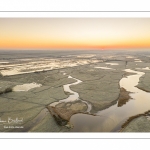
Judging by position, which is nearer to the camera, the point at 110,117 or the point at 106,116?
the point at 110,117

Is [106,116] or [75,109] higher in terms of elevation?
[75,109]

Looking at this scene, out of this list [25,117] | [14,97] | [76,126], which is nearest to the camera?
[76,126]

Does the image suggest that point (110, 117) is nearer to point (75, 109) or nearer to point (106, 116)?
point (106, 116)

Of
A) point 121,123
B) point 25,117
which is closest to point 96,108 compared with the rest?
point 121,123

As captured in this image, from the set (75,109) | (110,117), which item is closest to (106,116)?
(110,117)

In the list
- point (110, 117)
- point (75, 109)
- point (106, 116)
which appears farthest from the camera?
point (75, 109)

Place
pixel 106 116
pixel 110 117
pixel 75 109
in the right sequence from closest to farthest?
pixel 110 117 < pixel 106 116 < pixel 75 109

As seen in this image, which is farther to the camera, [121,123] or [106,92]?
[106,92]

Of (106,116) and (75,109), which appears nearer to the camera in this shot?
(106,116)
